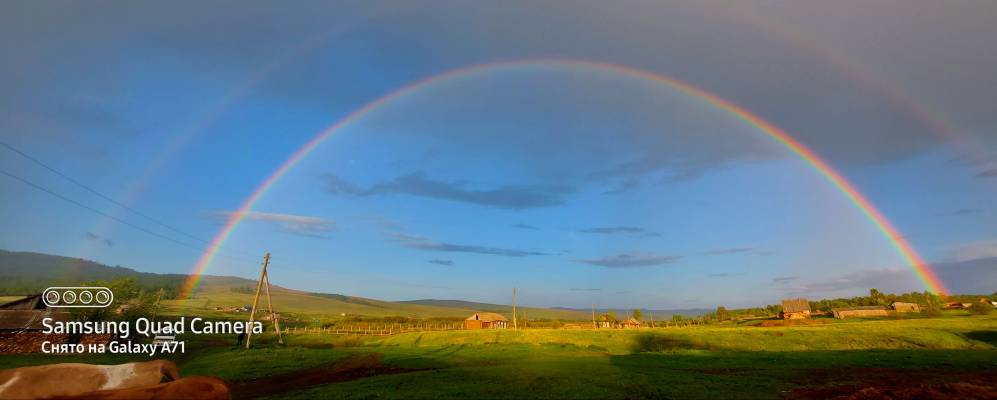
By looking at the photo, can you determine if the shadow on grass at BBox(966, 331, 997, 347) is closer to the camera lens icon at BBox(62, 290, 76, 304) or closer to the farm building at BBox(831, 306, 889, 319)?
the farm building at BBox(831, 306, 889, 319)

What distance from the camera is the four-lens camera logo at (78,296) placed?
192 ft

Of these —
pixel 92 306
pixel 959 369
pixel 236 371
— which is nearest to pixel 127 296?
pixel 92 306

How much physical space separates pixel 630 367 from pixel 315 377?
23.8 m

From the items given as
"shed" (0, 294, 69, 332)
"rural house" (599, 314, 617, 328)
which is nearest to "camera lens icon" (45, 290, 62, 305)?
"shed" (0, 294, 69, 332)

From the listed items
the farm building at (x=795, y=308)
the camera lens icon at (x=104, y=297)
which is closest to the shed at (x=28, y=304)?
the camera lens icon at (x=104, y=297)

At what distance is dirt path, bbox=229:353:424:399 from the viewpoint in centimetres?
2627

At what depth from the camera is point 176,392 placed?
13.1m

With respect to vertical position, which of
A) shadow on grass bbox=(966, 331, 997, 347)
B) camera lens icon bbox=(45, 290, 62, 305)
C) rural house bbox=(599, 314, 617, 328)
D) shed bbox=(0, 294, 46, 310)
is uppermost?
camera lens icon bbox=(45, 290, 62, 305)

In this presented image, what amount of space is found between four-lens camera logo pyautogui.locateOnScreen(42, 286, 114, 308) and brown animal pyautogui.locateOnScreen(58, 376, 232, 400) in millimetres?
62512

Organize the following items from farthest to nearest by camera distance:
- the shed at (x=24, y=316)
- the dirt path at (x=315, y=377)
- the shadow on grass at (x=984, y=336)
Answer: the shed at (x=24, y=316), the shadow on grass at (x=984, y=336), the dirt path at (x=315, y=377)

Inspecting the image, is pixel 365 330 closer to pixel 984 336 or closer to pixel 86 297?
pixel 86 297

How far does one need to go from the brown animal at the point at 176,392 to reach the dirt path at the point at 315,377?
1150 cm

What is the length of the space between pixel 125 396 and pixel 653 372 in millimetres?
28995

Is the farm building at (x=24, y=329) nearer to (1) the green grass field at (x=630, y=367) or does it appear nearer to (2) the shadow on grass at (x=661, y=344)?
(1) the green grass field at (x=630, y=367)
